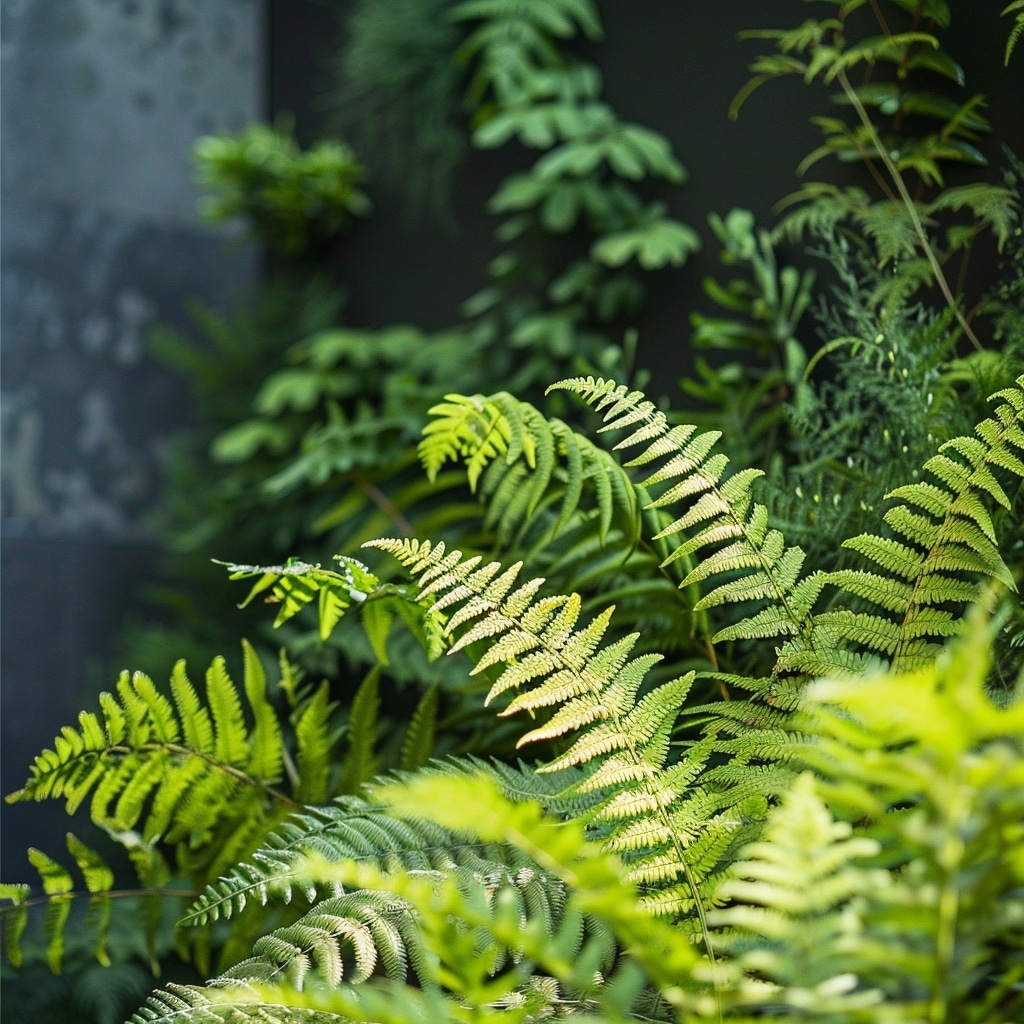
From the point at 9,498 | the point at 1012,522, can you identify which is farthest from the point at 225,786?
the point at 9,498

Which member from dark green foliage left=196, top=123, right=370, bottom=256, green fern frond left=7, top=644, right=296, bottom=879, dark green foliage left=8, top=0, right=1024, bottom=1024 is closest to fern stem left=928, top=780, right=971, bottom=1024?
dark green foliage left=8, top=0, right=1024, bottom=1024

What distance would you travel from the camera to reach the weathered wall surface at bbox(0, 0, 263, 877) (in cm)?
177

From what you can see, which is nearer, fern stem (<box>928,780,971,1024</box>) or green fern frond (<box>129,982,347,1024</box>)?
fern stem (<box>928,780,971,1024</box>)

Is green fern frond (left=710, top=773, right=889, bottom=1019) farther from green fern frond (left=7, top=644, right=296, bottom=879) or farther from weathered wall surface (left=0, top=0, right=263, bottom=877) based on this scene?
weathered wall surface (left=0, top=0, right=263, bottom=877)

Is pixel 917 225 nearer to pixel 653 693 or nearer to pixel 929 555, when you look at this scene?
pixel 929 555

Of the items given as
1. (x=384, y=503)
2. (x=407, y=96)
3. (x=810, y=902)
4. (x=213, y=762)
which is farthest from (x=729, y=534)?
(x=407, y=96)

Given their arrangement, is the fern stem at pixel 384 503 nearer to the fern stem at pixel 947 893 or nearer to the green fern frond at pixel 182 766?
the green fern frond at pixel 182 766

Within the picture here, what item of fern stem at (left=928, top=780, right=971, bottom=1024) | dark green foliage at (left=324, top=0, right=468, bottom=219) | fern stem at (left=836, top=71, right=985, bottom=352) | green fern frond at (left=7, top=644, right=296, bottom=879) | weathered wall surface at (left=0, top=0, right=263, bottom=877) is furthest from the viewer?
weathered wall surface at (left=0, top=0, right=263, bottom=877)

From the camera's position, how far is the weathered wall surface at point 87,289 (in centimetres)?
177

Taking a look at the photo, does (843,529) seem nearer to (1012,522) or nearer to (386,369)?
(1012,522)

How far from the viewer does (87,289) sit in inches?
74.4

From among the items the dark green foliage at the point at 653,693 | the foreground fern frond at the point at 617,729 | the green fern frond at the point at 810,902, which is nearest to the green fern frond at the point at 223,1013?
the dark green foliage at the point at 653,693

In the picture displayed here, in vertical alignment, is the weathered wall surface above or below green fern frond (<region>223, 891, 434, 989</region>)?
above

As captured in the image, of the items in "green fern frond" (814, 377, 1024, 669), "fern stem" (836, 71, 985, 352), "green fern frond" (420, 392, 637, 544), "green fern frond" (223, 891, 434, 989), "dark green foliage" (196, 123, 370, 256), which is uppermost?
"dark green foliage" (196, 123, 370, 256)
